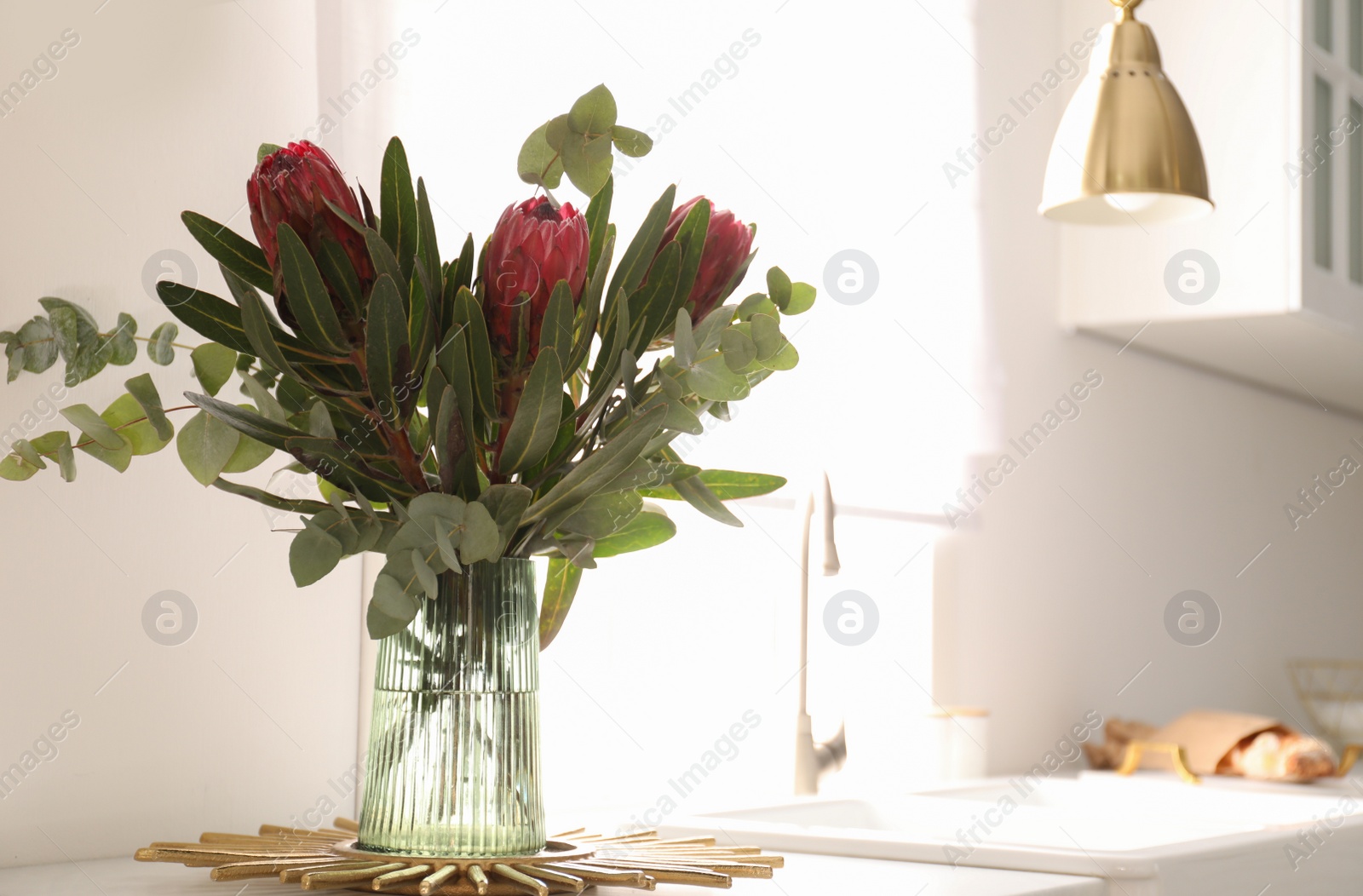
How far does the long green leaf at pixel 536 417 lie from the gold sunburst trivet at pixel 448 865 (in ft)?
0.71

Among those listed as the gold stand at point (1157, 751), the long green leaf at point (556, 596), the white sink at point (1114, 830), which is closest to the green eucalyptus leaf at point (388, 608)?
the long green leaf at point (556, 596)

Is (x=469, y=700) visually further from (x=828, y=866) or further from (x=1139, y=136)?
(x=1139, y=136)

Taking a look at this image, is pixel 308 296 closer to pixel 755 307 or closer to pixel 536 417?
pixel 536 417

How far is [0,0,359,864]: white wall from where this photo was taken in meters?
0.90

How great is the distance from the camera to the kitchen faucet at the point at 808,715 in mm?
1473

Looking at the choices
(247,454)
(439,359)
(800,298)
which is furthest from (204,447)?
(800,298)

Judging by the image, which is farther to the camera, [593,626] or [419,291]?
[593,626]

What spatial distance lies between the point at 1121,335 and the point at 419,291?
156cm

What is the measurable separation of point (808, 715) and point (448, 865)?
775 millimetres

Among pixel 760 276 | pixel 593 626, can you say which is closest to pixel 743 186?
pixel 760 276

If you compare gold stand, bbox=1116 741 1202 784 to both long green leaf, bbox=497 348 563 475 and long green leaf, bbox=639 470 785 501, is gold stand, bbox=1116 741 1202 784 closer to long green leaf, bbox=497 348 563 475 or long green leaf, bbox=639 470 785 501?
long green leaf, bbox=639 470 785 501

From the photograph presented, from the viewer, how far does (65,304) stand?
81 centimetres

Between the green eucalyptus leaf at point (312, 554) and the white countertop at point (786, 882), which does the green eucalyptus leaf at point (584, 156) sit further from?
the white countertop at point (786, 882)

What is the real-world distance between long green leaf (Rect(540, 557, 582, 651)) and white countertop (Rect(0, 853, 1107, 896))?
0.55 feet
